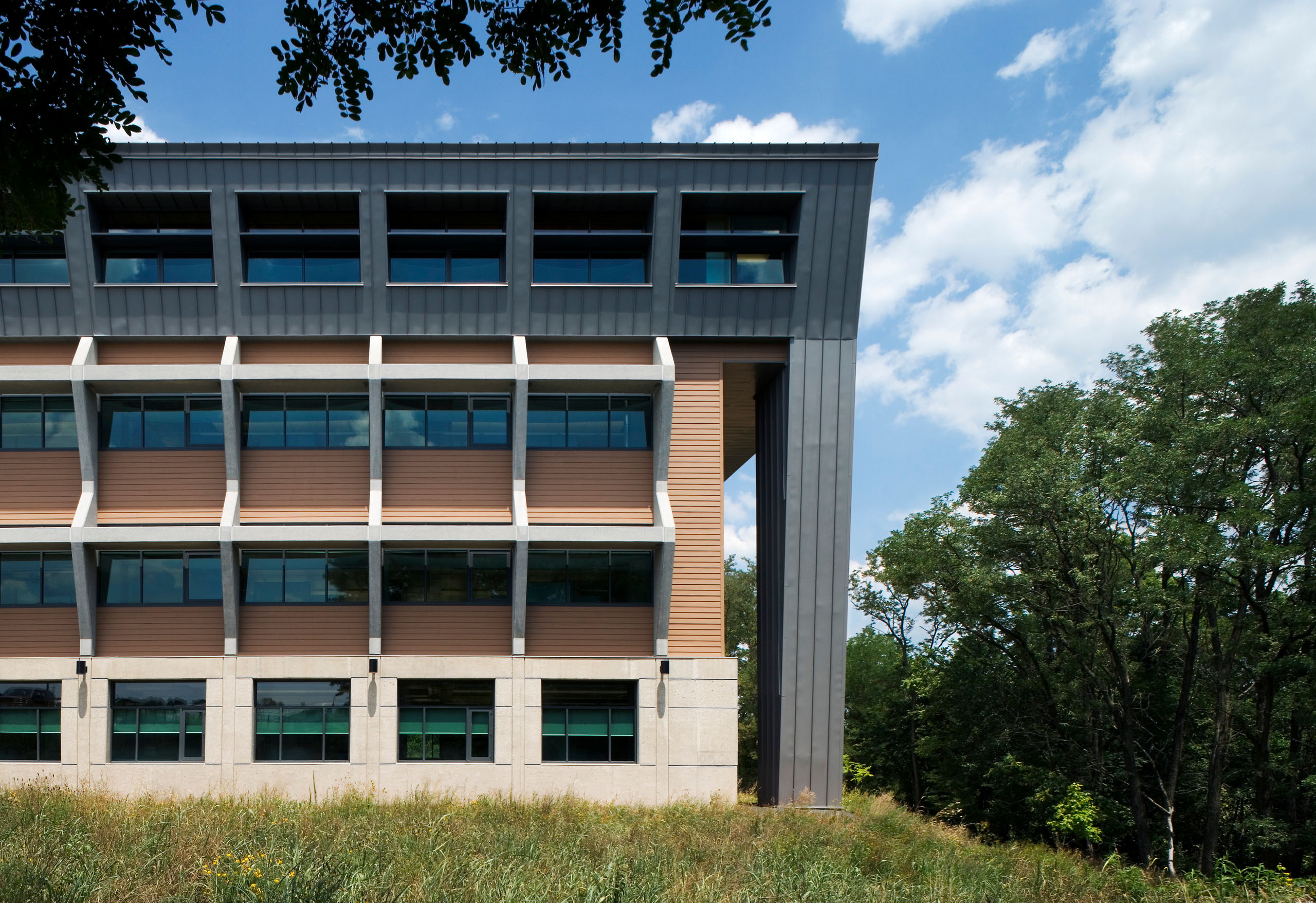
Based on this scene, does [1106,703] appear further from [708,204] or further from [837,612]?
[708,204]

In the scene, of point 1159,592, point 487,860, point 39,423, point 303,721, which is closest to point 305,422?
point 39,423

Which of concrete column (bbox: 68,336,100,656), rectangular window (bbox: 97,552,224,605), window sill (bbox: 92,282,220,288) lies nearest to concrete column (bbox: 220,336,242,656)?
rectangular window (bbox: 97,552,224,605)

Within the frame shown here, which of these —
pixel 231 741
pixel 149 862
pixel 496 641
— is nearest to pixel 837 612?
pixel 496 641

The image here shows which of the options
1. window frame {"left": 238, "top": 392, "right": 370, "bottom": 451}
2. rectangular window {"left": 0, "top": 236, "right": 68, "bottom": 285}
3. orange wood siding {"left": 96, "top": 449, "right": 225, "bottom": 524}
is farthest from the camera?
window frame {"left": 238, "top": 392, "right": 370, "bottom": 451}

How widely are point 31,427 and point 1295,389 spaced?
3670 centimetres

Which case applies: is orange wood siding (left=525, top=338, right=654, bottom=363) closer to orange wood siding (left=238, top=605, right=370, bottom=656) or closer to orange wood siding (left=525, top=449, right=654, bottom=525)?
orange wood siding (left=525, top=449, right=654, bottom=525)

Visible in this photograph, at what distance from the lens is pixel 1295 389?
29500 mm

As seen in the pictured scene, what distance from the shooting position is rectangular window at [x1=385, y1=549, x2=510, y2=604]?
2698 cm

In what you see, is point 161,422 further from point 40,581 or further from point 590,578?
point 590,578

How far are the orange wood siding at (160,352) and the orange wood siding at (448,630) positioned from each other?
8629 millimetres

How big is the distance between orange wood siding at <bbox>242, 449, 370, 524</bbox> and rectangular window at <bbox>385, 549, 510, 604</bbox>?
167cm

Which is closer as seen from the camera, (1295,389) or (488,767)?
(488,767)

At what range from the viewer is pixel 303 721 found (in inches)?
1033

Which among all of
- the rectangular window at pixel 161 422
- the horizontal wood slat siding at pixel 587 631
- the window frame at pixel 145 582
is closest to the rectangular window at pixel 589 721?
the horizontal wood slat siding at pixel 587 631
